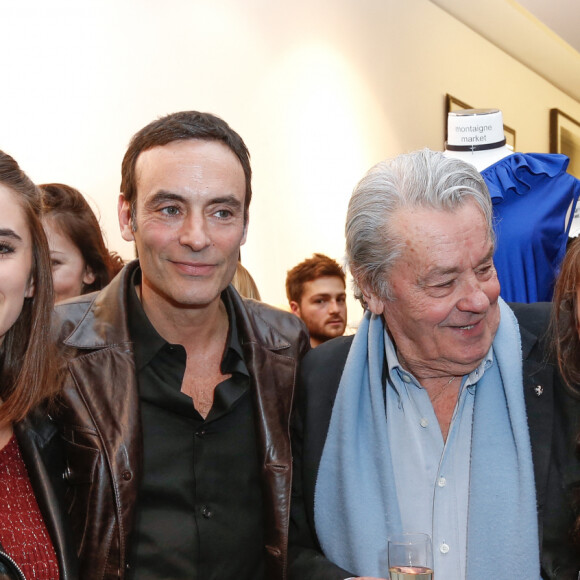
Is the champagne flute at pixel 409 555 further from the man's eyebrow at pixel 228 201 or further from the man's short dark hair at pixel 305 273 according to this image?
the man's short dark hair at pixel 305 273

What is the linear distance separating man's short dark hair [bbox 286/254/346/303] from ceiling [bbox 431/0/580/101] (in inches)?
113

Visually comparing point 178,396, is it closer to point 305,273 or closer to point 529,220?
point 529,220

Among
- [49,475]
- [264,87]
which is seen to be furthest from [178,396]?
[264,87]

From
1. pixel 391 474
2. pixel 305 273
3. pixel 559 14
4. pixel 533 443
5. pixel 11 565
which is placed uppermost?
pixel 559 14

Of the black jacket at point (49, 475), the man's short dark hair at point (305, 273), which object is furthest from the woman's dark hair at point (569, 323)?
the man's short dark hair at point (305, 273)

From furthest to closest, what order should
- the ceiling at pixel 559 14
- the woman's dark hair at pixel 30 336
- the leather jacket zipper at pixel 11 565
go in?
the ceiling at pixel 559 14, the woman's dark hair at pixel 30 336, the leather jacket zipper at pixel 11 565

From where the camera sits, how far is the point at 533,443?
2088mm

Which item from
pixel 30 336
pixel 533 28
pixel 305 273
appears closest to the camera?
pixel 30 336

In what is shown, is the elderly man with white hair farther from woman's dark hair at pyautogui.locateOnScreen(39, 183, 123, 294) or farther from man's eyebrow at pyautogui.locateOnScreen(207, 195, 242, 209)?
woman's dark hair at pyautogui.locateOnScreen(39, 183, 123, 294)

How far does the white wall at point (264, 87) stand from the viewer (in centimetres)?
412

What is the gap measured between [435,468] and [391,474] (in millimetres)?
110

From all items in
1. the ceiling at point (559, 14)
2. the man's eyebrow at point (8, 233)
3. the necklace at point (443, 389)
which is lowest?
the necklace at point (443, 389)

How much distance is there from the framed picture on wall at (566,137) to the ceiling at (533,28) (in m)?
0.44

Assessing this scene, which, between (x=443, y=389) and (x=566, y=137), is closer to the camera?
(x=443, y=389)
